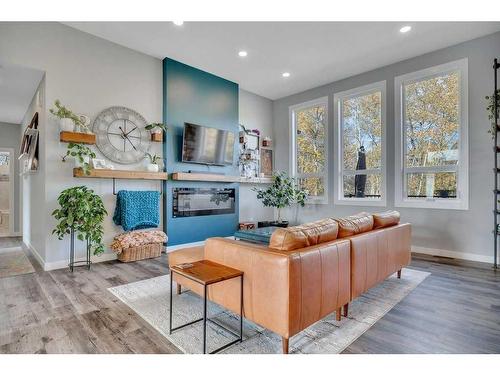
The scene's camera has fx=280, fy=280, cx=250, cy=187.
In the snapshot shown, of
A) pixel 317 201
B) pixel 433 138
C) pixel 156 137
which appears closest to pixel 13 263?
pixel 156 137

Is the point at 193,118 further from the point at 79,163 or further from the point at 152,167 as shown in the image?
the point at 79,163

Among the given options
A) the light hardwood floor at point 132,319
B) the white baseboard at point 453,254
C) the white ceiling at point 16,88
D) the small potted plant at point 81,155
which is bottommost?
the light hardwood floor at point 132,319

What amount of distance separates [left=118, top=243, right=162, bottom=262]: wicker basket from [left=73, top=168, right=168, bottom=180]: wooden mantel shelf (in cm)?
104

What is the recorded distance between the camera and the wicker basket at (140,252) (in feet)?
13.3

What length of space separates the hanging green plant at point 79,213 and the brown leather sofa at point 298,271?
1.63m

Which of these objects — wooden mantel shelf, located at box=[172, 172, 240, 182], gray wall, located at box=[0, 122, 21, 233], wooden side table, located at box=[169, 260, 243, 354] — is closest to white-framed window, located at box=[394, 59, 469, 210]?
wooden mantel shelf, located at box=[172, 172, 240, 182]

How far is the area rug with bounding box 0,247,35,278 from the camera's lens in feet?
11.7

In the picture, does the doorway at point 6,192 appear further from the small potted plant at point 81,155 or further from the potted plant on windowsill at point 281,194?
the potted plant on windowsill at point 281,194

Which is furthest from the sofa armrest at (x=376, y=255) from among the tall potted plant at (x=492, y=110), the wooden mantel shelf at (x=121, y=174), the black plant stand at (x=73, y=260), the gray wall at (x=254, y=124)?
the gray wall at (x=254, y=124)

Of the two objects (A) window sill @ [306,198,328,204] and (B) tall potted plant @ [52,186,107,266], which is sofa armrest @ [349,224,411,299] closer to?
(A) window sill @ [306,198,328,204]

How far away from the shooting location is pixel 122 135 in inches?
170
